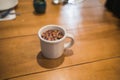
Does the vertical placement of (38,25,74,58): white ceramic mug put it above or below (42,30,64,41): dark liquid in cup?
below

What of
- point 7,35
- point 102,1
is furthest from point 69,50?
point 102,1

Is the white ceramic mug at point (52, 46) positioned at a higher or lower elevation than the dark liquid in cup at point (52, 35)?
lower

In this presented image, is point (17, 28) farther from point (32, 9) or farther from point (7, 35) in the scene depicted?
point (32, 9)

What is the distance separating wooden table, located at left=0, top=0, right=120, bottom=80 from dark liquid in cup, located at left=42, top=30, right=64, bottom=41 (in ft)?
0.28

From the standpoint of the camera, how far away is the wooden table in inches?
25.4

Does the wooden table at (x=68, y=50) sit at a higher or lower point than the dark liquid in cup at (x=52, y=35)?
lower

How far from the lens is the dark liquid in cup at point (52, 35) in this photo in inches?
26.1

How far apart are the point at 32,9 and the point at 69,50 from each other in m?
0.38

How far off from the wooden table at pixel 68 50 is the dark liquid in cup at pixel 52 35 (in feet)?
0.28

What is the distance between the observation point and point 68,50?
0.74m

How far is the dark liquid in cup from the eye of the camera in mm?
663

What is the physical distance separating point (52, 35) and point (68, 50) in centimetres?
11

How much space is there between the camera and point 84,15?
0.96 metres

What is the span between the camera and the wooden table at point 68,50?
2.11 ft
